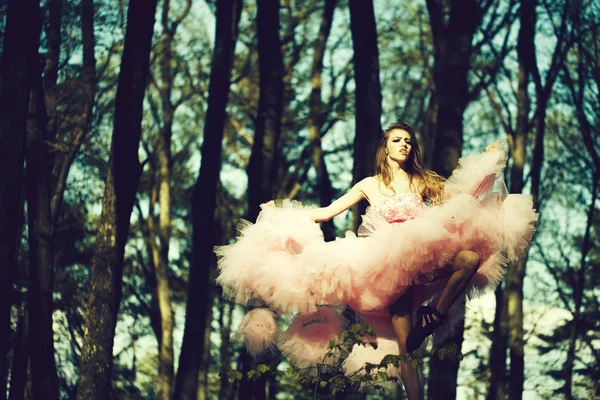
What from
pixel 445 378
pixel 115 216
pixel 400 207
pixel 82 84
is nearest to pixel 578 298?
pixel 82 84

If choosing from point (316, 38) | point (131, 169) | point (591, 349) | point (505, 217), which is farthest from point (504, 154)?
point (591, 349)

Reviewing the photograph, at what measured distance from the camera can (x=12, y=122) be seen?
9.59 metres

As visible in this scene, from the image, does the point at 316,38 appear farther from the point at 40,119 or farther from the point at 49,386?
the point at 49,386

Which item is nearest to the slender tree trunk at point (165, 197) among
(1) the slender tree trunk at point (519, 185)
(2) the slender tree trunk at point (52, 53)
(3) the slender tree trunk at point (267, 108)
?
(2) the slender tree trunk at point (52, 53)

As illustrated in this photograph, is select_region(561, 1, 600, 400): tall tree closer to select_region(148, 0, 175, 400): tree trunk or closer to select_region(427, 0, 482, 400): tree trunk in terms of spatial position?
select_region(148, 0, 175, 400): tree trunk

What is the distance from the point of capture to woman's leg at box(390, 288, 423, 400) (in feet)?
25.9

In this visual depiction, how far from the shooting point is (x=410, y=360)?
716 centimetres

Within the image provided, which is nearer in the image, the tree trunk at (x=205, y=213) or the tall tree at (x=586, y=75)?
the tree trunk at (x=205, y=213)

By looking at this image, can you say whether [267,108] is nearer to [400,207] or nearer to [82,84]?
[82,84]

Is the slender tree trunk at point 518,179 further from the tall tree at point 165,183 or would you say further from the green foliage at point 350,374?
the green foliage at point 350,374

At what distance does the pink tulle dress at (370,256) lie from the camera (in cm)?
770

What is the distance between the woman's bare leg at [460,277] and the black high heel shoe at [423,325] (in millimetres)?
56

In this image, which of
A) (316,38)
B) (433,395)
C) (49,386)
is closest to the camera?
(433,395)

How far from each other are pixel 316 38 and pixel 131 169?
1268 cm
